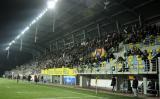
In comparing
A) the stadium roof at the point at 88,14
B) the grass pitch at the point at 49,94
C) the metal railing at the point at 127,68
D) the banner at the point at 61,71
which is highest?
the stadium roof at the point at 88,14

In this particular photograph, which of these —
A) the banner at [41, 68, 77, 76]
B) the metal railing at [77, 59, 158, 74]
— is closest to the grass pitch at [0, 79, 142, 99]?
the metal railing at [77, 59, 158, 74]

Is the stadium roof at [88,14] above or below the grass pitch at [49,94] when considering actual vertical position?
above

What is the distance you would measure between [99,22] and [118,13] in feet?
23.3

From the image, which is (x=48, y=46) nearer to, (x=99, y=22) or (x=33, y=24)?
(x=33, y=24)

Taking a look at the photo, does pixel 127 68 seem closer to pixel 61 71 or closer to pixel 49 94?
pixel 49 94

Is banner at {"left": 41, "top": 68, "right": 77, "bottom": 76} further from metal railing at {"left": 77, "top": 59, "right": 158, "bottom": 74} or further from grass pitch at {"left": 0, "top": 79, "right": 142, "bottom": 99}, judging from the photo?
grass pitch at {"left": 0, "top": 79, "right": 142, "bottom": 99}

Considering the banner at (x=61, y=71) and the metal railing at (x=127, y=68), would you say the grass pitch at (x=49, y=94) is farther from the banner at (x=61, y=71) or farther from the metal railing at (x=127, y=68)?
the banner at (x=61, y=71)

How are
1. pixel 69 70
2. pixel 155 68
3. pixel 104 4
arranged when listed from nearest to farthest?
pixel 155 68 → pixel 104 4 → pixel 69 70

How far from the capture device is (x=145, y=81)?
2658 cm

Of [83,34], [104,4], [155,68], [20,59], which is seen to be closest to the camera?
[155,68]

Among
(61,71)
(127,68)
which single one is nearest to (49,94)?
(127,68)

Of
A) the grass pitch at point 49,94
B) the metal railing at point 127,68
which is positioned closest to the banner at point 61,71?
the metal railing at point 127,68

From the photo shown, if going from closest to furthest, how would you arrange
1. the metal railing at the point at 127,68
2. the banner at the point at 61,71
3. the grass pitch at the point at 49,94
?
the grass pitch at the point at 49,94 < the metal railing at the point at 127,68 < the banner at the point at 61,71

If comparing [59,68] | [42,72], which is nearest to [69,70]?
[59,68]
